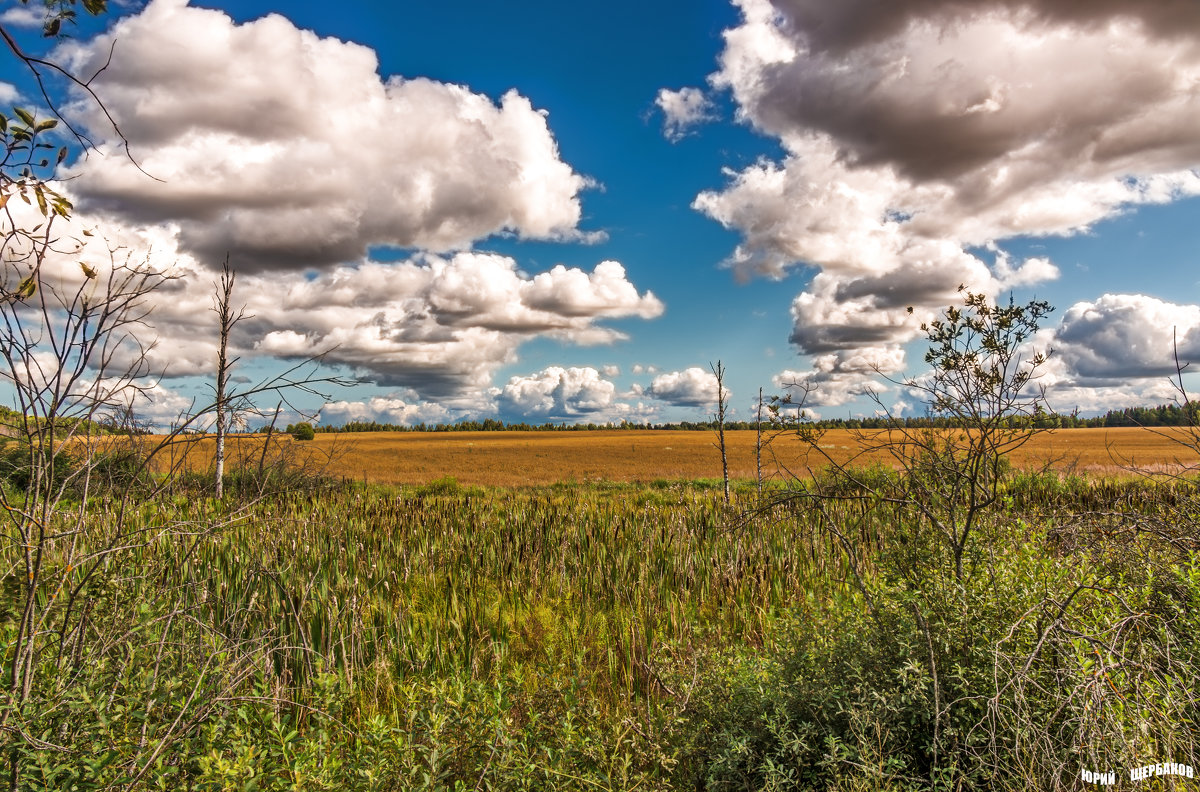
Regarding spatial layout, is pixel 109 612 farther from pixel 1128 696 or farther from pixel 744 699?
pixel 1128 696

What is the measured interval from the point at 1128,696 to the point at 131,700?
166 inches

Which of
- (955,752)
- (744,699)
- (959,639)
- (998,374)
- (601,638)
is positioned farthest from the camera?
(601,638)

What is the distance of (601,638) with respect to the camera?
516 cm

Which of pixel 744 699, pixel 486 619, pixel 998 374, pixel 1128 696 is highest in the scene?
pixel 998 374

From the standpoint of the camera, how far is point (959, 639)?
2.84 m

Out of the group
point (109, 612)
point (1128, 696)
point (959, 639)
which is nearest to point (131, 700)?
point (109, 612)

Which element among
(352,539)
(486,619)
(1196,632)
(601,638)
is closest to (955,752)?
(1196,632)

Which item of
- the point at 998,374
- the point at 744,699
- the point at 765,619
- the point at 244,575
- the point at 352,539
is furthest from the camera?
the point at 352,539

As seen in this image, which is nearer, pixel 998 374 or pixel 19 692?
pixel 19 692

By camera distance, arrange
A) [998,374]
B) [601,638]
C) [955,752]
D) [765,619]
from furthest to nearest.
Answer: [765,619], [601,638], [998,374], [955,752]

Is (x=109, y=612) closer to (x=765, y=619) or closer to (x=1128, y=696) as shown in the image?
(x=765, y=619)

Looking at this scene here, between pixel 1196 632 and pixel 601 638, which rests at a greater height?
pixel 1196 632

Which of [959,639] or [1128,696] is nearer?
[1128,696]

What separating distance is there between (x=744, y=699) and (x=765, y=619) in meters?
2.66
